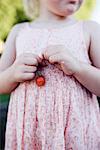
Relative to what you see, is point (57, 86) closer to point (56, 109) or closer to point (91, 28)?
point (56, 109)

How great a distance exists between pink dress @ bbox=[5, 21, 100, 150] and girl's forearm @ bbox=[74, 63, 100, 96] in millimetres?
22

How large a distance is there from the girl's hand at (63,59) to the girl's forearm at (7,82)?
0.13 metres

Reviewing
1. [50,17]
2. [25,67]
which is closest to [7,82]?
[25,67]

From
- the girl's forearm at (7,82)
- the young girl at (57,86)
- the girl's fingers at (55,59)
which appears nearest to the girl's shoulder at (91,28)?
the young girl at (57,86)

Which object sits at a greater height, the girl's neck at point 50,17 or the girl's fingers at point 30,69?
the girl's neck at point 50,17

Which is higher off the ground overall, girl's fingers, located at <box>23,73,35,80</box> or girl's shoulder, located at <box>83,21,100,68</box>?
girl's shoulder, located at <box>83,21,100,68</box>

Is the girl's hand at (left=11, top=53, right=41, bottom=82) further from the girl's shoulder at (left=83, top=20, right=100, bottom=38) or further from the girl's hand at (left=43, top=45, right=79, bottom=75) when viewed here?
the girl's shoulder at (left=83, top=20, right=100, bottom=38)

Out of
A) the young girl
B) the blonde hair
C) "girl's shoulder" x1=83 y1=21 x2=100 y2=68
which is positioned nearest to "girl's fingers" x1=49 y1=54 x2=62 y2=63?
the young girl

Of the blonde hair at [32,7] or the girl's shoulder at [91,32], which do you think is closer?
the girl's shoulder at [91,32]

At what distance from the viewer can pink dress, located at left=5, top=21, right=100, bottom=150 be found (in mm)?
996

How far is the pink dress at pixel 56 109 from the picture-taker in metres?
1.00

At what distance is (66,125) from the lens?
3.27 feet

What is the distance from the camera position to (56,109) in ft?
3.28

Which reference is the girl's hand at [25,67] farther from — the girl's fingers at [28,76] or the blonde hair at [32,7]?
the blonde hair at [32,7]
